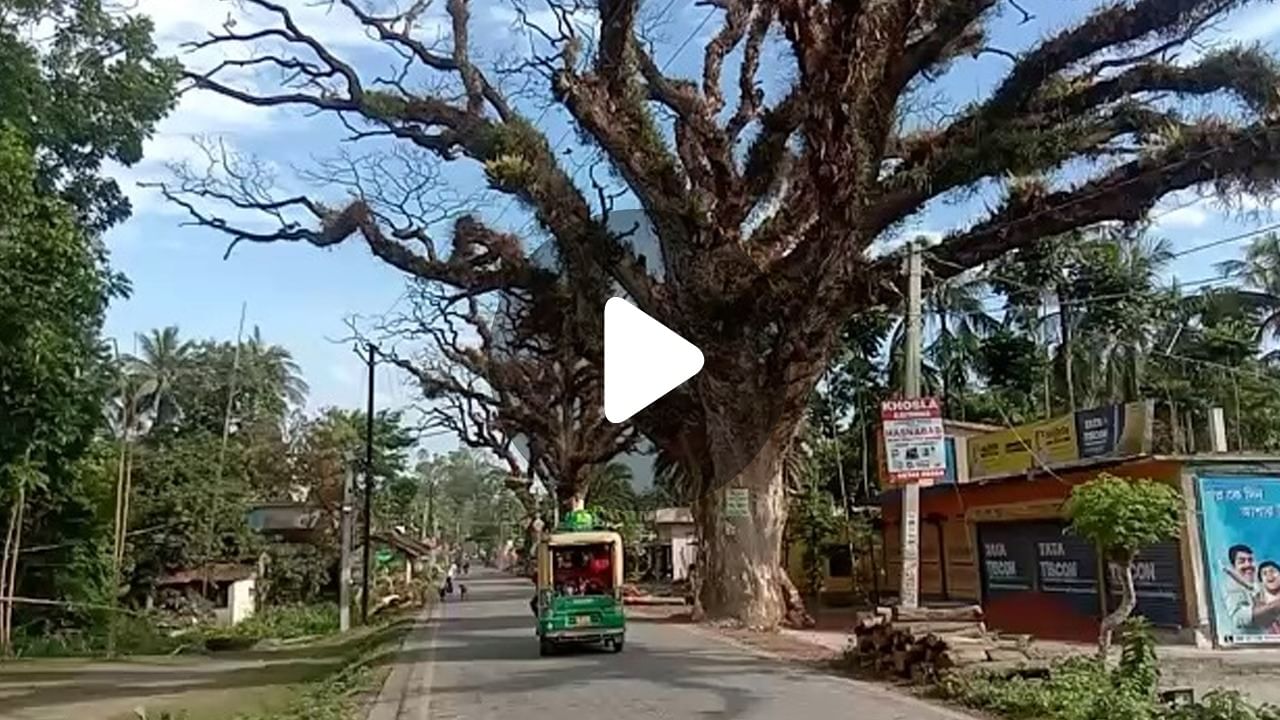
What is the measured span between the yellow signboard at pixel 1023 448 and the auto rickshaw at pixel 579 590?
787cm

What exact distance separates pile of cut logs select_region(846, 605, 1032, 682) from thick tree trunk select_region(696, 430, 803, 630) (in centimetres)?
608

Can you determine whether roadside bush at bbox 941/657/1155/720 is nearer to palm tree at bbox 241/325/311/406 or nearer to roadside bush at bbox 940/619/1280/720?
roadside bush at bbox 940/619/1280/720

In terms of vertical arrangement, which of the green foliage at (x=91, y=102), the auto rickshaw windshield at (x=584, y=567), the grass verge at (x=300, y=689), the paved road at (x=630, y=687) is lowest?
the grass verge at (x=300, y=689)

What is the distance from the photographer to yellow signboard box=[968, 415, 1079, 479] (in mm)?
23953

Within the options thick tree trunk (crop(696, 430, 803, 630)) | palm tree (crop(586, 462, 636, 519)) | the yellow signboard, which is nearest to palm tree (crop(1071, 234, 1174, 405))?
the yellow signboard

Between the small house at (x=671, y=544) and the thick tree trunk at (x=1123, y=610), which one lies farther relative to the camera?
the small house at (x=671, y=544)

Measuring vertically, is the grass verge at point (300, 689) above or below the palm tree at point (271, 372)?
below

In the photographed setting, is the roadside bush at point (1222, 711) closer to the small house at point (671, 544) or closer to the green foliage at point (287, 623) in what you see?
the green foliage at point (287, 623)

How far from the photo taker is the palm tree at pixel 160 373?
61944 millimetres

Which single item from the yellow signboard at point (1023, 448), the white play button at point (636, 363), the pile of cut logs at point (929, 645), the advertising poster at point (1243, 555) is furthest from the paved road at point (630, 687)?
the yellow signboard at point (1023, 448)

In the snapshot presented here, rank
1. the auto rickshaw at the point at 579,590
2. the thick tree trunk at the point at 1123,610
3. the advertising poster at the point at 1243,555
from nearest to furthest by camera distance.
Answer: the thick tree trunk at the point at 1123,610 < the advertising poster at the point at 1243,555 < the auto rickshaw at the point at 579,590

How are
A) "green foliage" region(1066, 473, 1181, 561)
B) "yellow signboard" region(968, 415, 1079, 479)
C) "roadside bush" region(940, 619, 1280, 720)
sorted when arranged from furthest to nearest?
1. "yellow signboard" region(968, 415, 1079, 479)
2. "green foliage" region(1066, 473, 1181, 561)
3. "roadside bush" region(940, 619, 1280, 720)

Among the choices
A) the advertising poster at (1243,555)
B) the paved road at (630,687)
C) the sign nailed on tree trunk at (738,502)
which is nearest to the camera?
the paved road at (630,687)

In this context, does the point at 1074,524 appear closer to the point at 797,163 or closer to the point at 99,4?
the point at 797,163
